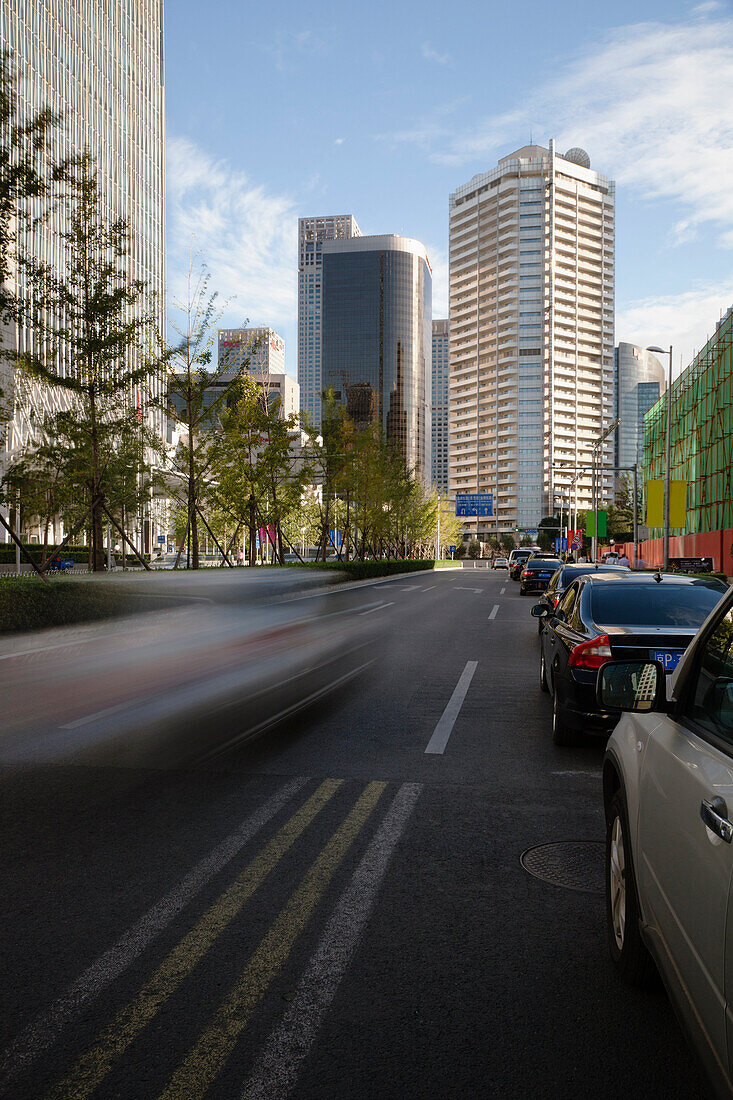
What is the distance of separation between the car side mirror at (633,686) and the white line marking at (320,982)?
1445 millimetres

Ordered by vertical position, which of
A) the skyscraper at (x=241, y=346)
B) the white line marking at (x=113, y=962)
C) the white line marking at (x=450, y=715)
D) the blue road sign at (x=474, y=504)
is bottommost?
the white line marking at (x=450, y=715)

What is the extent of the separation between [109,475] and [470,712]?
703 inches

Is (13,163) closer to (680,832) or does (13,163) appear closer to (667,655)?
(667,655)

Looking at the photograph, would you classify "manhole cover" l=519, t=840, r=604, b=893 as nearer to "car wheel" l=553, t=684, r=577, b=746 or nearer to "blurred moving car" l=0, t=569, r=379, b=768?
"car wheel" l=553, t=684, r=577, b=746

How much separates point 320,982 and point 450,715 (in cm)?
538

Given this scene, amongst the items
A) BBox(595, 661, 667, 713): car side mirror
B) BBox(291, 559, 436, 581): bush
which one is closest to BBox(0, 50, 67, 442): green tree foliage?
BBox(595, 661, 667, 713): car side mirror

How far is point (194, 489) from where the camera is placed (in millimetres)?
28609

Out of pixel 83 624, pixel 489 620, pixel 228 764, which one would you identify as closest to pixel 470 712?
pixel 228 764

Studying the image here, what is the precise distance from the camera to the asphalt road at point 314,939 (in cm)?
261

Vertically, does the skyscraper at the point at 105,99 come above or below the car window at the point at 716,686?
above

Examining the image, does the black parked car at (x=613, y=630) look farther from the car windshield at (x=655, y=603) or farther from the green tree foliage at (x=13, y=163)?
the green tree foliage at (x=13, y=163)

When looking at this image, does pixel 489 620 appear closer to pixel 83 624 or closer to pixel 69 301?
pixel 83 624

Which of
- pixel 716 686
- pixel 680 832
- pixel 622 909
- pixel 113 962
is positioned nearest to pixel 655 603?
pixel 622 909

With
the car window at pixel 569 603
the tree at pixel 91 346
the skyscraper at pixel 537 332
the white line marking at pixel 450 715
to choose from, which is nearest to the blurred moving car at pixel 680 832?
the white line marking at pixel 450 715
